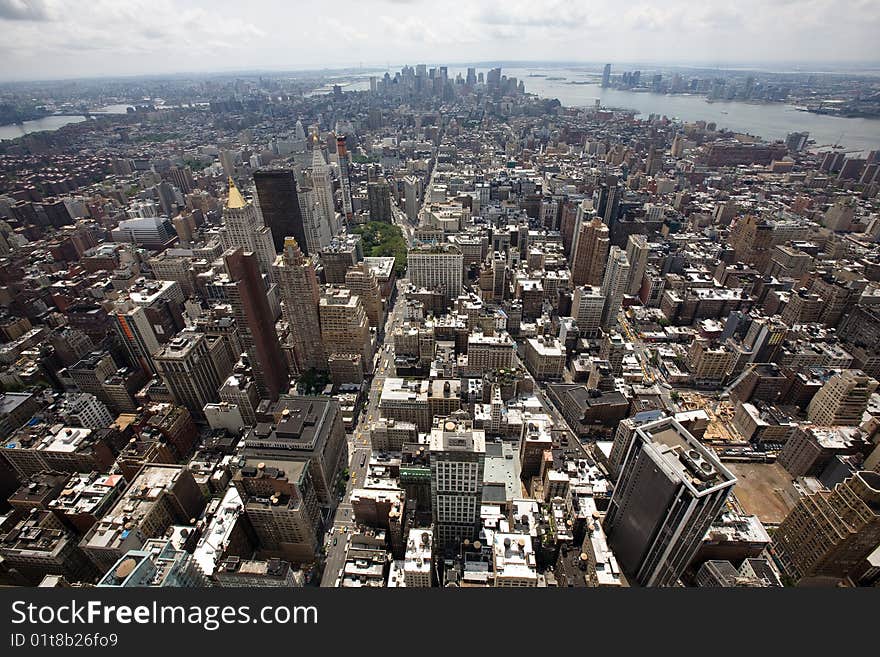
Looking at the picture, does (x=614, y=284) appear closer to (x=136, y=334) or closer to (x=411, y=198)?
(x=411, y=198)

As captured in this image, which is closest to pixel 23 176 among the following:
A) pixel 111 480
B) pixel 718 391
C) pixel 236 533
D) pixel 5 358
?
pixel 5 358

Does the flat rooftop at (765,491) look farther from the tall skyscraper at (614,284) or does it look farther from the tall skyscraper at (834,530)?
the tall skyscraper at (614,284)

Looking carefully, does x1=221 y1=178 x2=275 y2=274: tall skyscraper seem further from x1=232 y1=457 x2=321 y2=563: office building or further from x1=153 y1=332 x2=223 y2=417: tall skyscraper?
x1=232 y1=457 x2=321 y2=563: office building

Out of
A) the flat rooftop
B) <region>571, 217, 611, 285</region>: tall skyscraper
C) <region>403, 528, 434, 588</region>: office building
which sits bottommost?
the flat rooftop

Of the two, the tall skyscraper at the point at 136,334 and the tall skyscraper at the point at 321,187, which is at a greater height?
the tall skyscraper at the point at 321,187

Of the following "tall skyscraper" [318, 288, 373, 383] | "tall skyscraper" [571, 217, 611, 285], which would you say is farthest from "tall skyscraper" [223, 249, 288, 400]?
"tall skyscraper" [571, 217, 611, 285]

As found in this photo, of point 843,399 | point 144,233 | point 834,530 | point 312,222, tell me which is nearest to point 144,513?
point 834,530

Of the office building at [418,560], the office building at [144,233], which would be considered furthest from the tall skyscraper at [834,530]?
the office building at [144,233]
